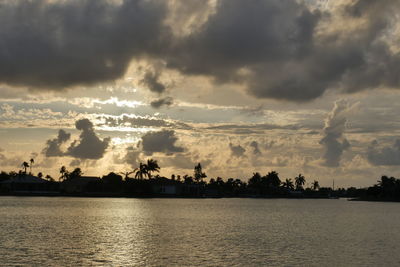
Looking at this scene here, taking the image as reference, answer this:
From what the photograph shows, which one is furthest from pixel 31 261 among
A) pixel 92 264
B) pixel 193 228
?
pixel 193 228

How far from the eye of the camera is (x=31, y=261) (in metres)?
44.0

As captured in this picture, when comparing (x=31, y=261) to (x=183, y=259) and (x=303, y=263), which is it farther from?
(x=303, y=263)

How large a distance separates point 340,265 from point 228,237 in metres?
22.9

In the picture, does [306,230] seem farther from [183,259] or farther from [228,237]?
[183,259]

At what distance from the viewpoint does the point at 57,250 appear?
51094 millimetres

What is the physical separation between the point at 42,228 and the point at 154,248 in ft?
88.1

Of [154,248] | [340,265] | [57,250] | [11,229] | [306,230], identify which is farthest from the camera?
[306,230]

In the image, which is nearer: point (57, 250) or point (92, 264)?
point (92, 264)

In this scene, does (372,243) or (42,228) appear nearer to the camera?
(372,243)

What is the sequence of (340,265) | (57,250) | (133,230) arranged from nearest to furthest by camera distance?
(340,265), (57,250), (133,230)

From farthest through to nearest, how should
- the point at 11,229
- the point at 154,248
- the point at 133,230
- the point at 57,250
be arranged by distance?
the point at 133,230, the point at 11,229, the point at 154,248, the point at 57,250

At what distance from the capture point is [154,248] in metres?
54.8

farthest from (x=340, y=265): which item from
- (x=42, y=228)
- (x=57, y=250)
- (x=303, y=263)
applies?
(x=42, y=228)

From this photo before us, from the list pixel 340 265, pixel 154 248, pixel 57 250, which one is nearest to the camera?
pixel 340 265
